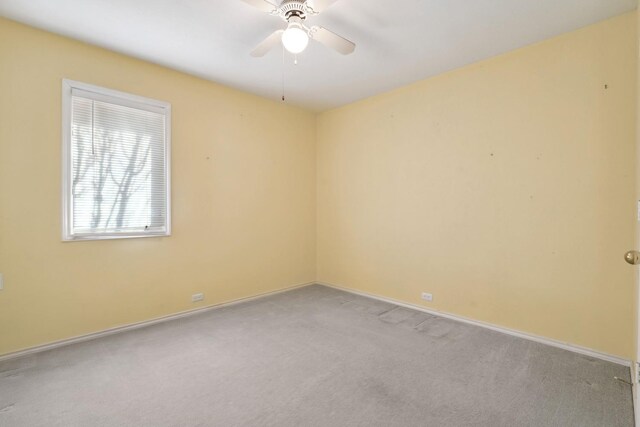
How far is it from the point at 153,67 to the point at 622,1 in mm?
4060

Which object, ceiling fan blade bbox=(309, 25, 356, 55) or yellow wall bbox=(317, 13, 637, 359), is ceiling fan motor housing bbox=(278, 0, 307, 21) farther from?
yellow wall bbox=(317, 13, 637, 359)

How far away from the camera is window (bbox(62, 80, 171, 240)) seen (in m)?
2.69

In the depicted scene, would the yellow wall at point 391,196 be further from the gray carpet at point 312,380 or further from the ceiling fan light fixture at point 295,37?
the ceiling fan light fixture at point 295,37

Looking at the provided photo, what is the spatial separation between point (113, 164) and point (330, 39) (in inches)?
91.4

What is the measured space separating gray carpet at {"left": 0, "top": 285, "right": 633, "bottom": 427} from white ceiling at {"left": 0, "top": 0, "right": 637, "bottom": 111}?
8.87ft

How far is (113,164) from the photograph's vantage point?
291 centimetres

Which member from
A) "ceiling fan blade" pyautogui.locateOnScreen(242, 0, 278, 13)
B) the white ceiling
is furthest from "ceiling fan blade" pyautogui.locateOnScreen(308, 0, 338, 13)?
the white ceiling

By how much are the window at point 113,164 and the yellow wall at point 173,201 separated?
0.30 feet

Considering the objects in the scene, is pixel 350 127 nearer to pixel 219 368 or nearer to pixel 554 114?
pixel 554 114

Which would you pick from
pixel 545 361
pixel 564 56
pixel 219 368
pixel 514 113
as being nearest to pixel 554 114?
pixel 514 113

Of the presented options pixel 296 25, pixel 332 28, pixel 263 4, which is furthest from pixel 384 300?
pixel 263 4

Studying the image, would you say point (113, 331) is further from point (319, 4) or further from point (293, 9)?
point (319, 4)

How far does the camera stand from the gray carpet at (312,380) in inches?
69.4

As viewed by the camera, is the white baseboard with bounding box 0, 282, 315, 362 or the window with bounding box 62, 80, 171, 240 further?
the window with bounding box 62, 80, 171, 240
